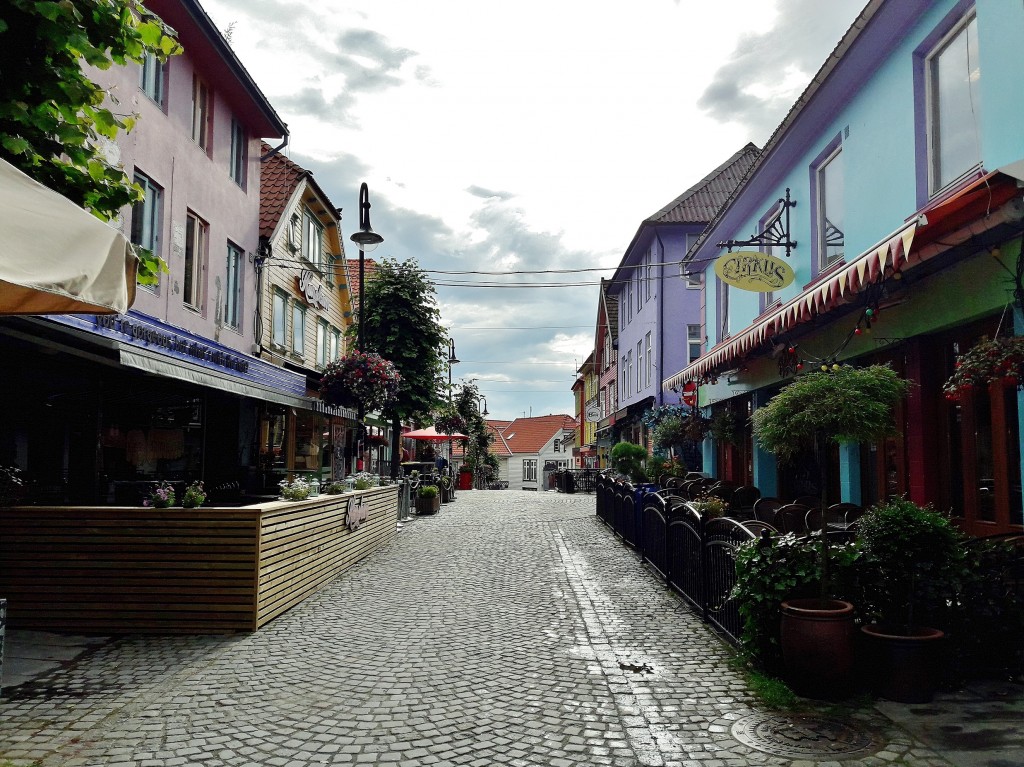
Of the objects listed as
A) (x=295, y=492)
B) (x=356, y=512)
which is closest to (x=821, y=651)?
(x=295, y=492)

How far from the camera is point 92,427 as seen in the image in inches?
440

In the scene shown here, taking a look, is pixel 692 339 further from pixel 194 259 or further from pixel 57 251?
pixel 57 251

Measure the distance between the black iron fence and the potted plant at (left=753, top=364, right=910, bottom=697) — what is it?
0.76 m

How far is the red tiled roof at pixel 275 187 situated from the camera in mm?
17734

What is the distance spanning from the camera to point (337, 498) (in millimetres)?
10000

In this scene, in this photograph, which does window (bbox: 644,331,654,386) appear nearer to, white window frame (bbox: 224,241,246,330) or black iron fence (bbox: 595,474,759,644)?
white window frame (bbox: 224,241,246,330)

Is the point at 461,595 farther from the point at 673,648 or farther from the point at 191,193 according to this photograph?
the point at 191,193

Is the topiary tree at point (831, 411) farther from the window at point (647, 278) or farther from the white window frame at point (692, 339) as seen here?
the window at point (647, 278)

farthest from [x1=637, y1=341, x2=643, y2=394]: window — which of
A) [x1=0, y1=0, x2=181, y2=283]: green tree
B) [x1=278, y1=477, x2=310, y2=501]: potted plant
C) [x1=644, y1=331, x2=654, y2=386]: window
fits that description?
[x1=0, y1=0, x2=181, y2=283]: green tree

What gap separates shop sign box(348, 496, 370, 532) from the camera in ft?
34.7

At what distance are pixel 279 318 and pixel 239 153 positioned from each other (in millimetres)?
4327

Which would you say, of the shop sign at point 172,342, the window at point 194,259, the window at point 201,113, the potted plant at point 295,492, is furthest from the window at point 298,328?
the potted plant at point 295,492

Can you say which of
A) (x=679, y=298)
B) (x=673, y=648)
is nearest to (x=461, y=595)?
(x=673, y=648)

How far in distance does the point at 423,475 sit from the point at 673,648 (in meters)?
18.2
